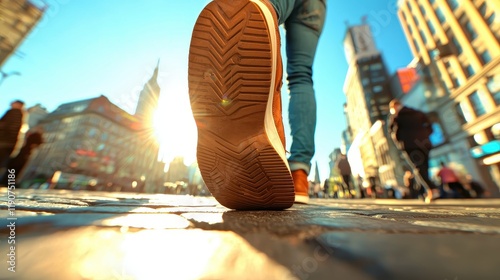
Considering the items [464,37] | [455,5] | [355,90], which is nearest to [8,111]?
[464,37]

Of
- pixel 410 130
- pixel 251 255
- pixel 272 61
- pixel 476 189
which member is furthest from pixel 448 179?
pixel 251 255

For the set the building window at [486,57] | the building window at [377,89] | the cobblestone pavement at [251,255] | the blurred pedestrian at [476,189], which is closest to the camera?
the cobblestone pavement at [251,255]

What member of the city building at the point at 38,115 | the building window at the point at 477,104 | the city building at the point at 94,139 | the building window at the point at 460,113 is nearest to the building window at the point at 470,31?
the building window at the point at 477,104

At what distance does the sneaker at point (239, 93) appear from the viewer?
2.30ft

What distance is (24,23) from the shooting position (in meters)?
13.8

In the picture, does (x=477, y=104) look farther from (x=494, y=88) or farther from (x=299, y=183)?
(x=299, y=183)

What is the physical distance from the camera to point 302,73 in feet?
4.08

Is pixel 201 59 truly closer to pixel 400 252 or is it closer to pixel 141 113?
pixel 400 252

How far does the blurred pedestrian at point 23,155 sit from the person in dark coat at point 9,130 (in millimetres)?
268

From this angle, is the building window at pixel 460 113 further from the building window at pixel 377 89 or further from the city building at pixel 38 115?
the city building at pixel 38 115

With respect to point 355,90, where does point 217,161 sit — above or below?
below

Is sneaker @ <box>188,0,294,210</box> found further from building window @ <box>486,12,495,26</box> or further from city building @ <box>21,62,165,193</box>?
city building @ <box>21,62,165,193</box>

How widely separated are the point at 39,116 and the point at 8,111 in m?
47.4

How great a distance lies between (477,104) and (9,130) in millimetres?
21923
